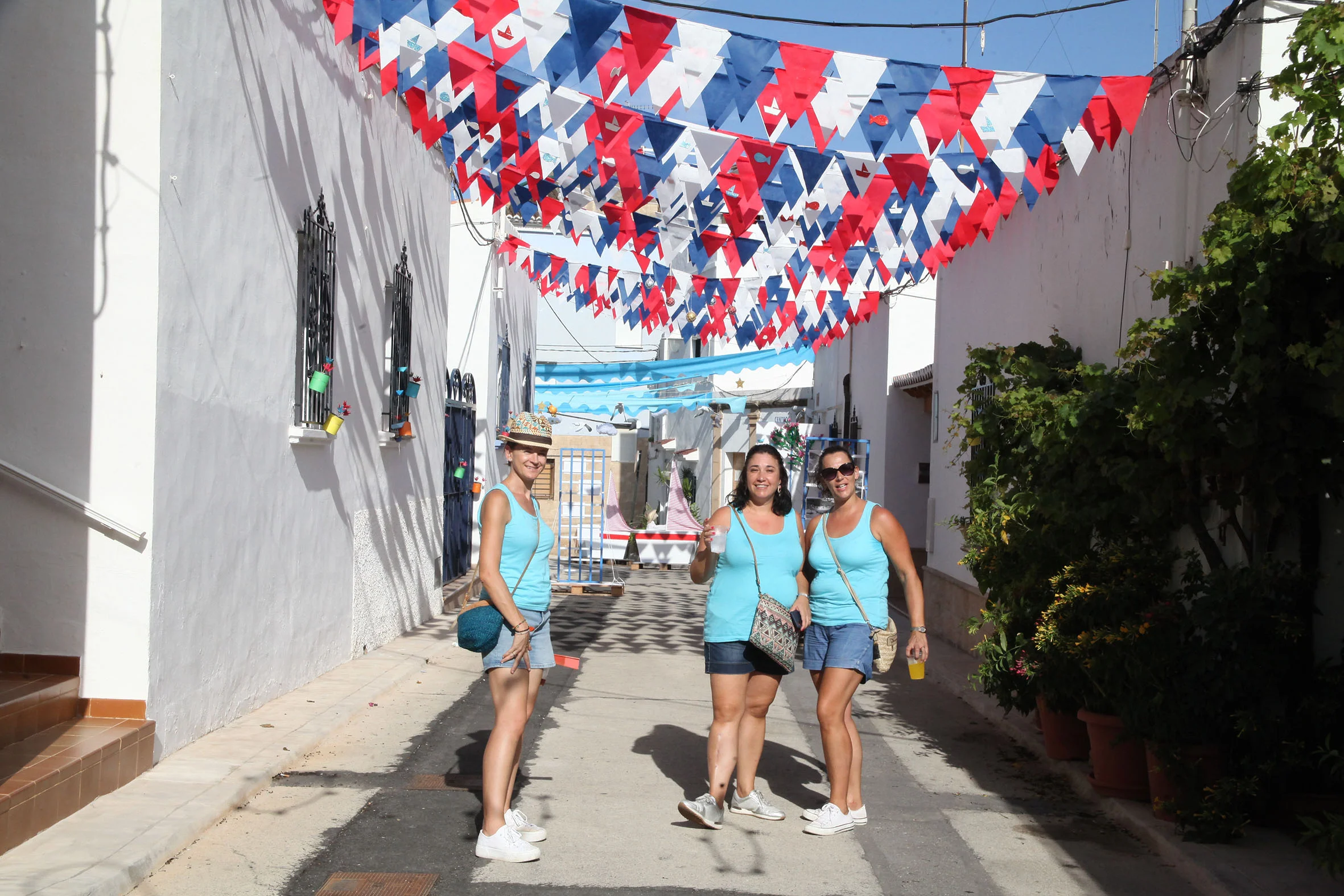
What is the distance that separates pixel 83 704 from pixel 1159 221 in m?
6.58

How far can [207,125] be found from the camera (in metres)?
5.83

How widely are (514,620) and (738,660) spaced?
46.0 inches

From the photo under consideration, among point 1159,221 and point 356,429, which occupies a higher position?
point 1159,221

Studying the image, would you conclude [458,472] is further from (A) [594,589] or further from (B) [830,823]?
(B) [830,823]

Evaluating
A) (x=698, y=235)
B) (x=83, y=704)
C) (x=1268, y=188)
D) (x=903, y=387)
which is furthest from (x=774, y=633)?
(x=903, y=387)

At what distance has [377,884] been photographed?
169 inches

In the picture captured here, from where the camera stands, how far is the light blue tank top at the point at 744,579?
5.18 m

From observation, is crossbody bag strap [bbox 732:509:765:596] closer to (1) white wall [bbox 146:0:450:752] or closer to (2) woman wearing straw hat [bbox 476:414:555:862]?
(2) woman wearing straw hat [bbox 476:414:555:862]

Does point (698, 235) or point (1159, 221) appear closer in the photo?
point (1159, 221)

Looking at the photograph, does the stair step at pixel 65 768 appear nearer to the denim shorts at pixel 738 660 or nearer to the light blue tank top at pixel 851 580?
the denim shorts at pixel 738 660

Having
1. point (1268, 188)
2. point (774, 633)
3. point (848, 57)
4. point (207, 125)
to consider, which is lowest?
point (774, 633)

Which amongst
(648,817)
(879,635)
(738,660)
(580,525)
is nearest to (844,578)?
(879,635)

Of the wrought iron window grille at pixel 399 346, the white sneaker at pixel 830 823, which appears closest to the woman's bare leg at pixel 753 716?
the white sneaker at pixel 830 823

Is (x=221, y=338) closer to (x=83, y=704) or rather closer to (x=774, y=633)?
(x=83, y=704)
